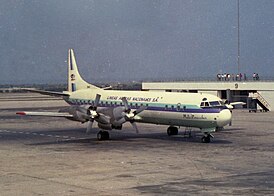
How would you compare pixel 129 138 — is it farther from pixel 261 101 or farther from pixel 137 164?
pixel 261 101

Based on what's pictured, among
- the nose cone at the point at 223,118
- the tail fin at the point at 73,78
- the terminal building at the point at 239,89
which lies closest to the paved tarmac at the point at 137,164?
the nose cone at the point at 223,118

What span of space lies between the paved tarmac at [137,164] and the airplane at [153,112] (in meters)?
1.44

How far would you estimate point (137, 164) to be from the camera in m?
29.2

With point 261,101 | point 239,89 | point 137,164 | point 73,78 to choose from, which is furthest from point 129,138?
point 239,89

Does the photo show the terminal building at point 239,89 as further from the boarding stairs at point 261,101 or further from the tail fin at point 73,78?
the tail fin at point 73,78

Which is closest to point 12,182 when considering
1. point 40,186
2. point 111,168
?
point 40,186

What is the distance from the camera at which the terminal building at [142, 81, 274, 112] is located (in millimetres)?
75750

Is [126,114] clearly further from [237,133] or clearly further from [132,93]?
[237,133]

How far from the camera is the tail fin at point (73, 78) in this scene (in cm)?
5209

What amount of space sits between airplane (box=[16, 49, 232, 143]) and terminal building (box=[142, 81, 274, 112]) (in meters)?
34.5

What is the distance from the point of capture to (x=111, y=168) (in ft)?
91.7

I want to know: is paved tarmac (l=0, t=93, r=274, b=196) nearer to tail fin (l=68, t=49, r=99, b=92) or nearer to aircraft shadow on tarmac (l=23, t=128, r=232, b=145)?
aircraft shadow on tarmac (l=23, t=128, r=232, b=145)

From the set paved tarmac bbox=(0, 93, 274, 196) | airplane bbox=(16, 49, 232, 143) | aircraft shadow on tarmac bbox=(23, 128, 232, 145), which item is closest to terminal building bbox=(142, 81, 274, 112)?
paved tarmac bbox=(0, 93, 274, 196)

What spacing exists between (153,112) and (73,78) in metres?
13.5
